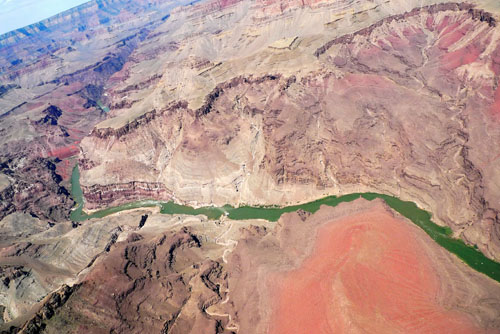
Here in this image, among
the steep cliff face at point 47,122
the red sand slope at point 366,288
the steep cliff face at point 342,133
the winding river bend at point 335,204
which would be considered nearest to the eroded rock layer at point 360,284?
the red sand slope at point 366,288

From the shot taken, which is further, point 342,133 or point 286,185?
point 342,133

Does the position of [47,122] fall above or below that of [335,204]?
above

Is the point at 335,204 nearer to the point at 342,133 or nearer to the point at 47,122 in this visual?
the point at 342,133

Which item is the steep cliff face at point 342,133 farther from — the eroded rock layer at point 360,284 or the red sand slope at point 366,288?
the red sand slope at point 366,288

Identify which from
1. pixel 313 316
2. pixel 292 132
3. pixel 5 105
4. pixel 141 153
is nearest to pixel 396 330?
pixel 313 316

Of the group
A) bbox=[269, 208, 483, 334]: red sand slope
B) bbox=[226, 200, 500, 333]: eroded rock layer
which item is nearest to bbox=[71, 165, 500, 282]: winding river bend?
bbox=[226, 200, 500, 333]: eroded rock layer

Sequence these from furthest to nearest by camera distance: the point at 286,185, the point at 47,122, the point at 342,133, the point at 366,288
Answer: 1. the point at 47,122
2. the point at 342,133
3. the point at 286,185
4. the point at 366,288

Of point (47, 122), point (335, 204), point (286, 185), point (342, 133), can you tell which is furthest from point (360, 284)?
point (47, 122)
